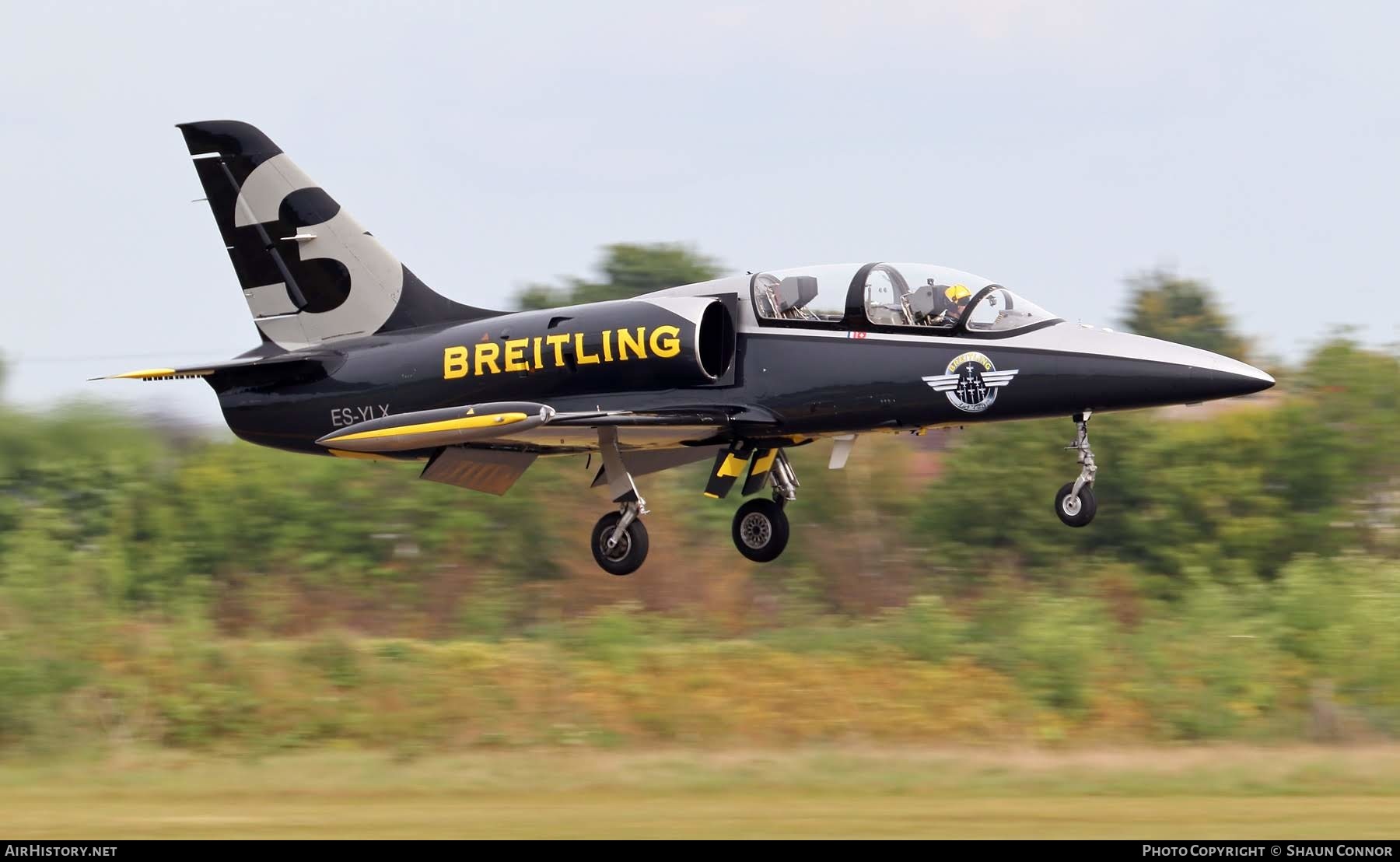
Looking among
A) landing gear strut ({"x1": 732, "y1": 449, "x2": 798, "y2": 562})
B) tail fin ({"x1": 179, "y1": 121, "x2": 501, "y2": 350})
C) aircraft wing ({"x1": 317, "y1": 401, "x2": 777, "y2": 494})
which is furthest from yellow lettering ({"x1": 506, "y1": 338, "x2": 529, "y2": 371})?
landing gear strut ({"x1": 732, "y1": 449, "x2": 798, "y2": 562})

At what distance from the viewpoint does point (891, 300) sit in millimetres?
16578

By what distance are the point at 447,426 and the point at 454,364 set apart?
6.04ft

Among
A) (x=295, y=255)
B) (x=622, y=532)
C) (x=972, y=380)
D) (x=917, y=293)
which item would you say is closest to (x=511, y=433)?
(x=622, y=532)

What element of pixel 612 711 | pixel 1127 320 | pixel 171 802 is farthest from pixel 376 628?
pixel 1127 320

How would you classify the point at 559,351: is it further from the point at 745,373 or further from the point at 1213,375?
the point at 1213,375

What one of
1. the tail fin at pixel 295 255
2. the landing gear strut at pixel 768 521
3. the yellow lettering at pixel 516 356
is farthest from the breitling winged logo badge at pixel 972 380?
the tail fin at pixel 295 255

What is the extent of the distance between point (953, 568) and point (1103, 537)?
3.44 m

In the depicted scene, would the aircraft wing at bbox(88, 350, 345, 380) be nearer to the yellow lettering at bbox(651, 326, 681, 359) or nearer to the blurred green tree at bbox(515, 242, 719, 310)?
the yellow lettering at bbox(651, 326, 681, 359)

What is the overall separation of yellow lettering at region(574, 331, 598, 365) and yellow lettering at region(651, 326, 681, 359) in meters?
0.71

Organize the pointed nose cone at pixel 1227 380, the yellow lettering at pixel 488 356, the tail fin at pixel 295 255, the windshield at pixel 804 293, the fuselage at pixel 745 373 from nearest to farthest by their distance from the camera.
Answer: the pointed nose cone at pixel 1227 380 < the fuselage at pixel 745 373 < the windshield at pixel 804 293 < the yellow lettering at pixel 488 356 < the tail fin at pixel 295 255

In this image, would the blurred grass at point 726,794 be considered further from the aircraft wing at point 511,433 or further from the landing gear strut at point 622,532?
the aircraft wing at point 511,433

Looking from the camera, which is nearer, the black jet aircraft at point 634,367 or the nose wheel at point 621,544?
the black jet aircraft at point 634,367

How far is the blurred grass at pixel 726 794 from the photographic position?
16031 mm

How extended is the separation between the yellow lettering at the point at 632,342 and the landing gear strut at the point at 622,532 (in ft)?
4.77
